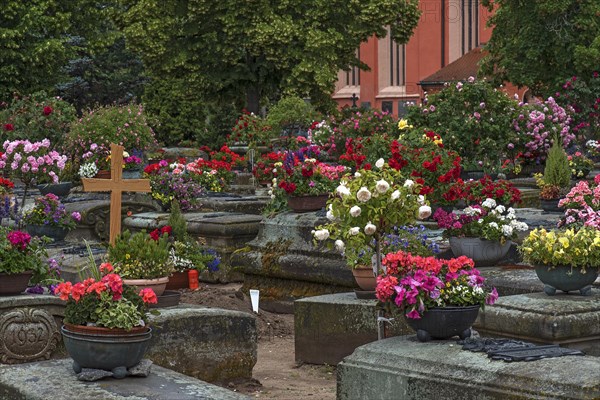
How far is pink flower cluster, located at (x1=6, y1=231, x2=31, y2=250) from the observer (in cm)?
1051

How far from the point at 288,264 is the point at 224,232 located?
2.55 m

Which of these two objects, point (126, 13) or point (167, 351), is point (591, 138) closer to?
point (126, 13)

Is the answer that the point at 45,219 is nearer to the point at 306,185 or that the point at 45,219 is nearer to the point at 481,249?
the point at 306,185

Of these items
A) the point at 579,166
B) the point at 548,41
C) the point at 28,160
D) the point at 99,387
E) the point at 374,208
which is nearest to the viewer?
the point at 99,387

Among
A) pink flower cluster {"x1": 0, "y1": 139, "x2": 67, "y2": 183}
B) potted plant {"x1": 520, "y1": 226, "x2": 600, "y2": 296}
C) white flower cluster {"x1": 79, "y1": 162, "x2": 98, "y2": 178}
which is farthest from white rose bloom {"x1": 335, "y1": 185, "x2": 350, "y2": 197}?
white flower cluster {"x1": 79, "y1": 162, "x2": 98, "y2": 178}

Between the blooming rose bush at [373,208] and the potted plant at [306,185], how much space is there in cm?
432

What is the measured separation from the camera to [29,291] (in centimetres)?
1066

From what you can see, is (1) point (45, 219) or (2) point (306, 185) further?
(1) point (45, 219)

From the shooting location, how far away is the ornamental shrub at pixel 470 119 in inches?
987

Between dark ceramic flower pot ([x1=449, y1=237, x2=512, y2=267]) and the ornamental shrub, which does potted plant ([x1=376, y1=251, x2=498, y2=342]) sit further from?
the ornamental shrub

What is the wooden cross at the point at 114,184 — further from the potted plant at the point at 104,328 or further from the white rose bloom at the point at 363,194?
the potted plant at the point at 104,328

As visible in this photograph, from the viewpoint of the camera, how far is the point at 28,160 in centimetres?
1789

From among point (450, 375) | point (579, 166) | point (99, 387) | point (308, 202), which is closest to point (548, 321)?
point (450, 375)

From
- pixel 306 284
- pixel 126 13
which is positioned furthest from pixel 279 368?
pixel 126 13
